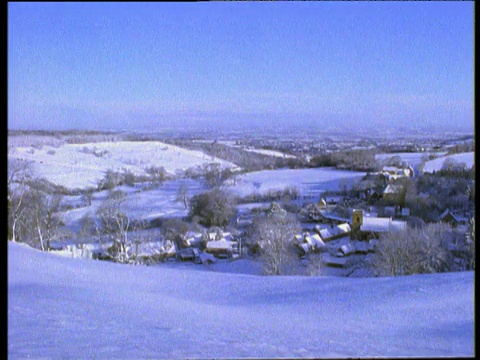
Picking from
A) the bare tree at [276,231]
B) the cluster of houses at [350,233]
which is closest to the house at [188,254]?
the bare tree at [276,231]

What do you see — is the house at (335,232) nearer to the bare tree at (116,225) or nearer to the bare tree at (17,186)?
the bare tree at (116,225)

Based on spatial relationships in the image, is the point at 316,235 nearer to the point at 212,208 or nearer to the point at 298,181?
the point at 298,181

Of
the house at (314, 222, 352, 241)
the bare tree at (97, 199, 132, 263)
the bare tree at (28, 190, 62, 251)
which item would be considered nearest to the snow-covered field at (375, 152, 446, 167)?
the house at (314, 222, 352, 241)

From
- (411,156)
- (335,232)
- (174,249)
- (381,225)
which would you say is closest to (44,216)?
(174,249)

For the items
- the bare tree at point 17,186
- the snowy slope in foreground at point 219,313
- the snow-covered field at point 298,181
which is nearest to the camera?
the snowy slope in foreground at point 219,313

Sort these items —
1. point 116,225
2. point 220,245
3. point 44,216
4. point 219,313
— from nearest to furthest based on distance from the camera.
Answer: point 219,313
point 44,216
point 116,225
point 220,245

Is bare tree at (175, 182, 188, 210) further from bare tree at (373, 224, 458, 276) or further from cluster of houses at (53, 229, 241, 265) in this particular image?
bare tree at (373, 224, 458, 276)
